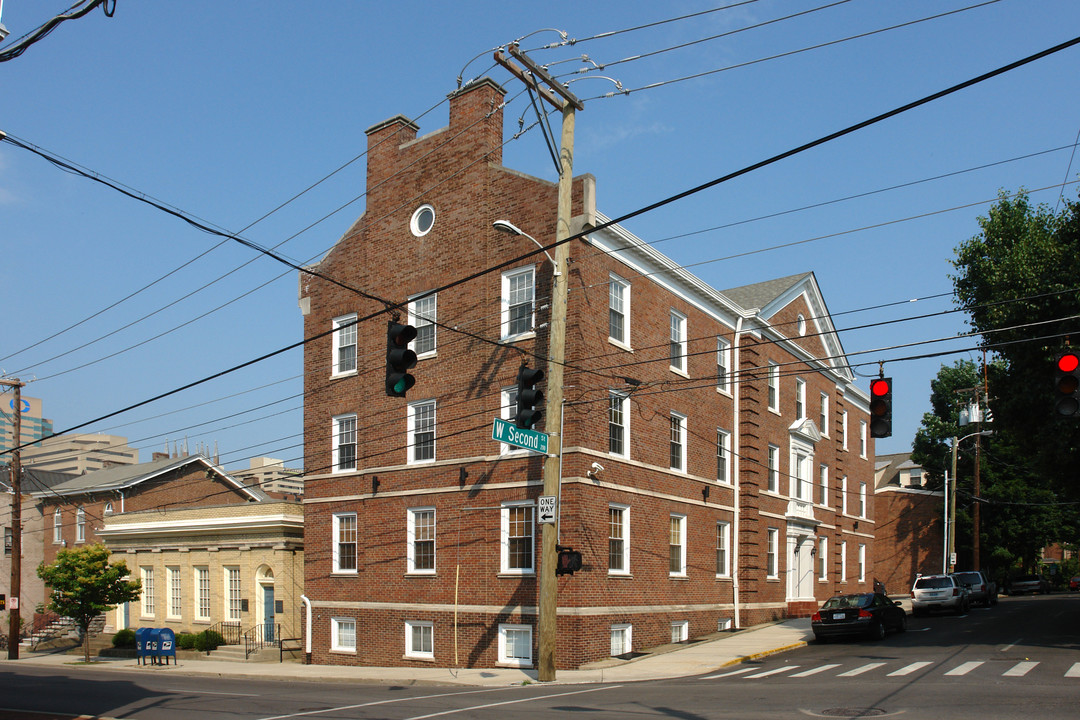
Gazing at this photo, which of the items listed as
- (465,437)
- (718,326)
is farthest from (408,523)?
(718,326)

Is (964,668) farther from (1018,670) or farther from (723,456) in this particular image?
(723,456)

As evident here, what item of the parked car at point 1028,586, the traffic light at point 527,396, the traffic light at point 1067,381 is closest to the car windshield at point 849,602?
the traffic light at point 1067,381

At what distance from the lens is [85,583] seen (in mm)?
34844

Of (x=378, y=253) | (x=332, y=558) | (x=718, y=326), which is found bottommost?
Result: (x=332, y=558)

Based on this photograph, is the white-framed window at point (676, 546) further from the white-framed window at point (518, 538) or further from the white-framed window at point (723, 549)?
the white-framed window at point (518, 538)

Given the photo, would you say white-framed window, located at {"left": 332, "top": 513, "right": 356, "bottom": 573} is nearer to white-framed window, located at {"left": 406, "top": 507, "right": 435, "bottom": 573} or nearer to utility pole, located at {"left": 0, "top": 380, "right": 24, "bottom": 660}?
white-framed window, located at {"left": 406, "top": 507, "right": 435, "bottom": 573}

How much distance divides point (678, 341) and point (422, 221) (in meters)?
8.83

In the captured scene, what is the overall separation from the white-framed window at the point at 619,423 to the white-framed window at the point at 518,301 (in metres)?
3.07

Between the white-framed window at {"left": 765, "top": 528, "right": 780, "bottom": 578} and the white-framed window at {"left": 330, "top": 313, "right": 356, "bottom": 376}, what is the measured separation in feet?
53.6

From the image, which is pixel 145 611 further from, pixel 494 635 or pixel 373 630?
pixel 494 635

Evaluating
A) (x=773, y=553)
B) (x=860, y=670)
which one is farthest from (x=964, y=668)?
(x=773, y=553)

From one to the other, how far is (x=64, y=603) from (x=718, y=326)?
26.9 meters

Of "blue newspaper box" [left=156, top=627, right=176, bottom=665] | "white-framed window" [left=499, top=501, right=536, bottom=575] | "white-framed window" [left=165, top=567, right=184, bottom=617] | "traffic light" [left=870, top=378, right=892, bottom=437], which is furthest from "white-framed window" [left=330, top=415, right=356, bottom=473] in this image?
"traffic light" [left=870, top=378, right=892, bottom=437]

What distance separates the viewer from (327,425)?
98.9 ft
